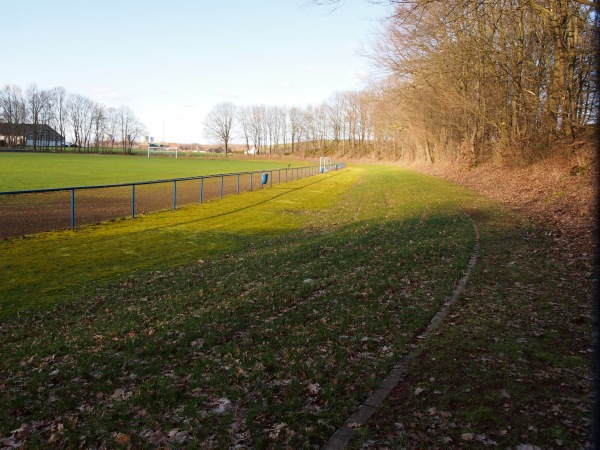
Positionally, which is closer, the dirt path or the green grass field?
the dirt path

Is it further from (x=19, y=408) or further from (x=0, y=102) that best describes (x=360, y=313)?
(x=0, y=102)

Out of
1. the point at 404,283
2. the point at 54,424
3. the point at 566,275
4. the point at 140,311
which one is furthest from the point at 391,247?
the point at 54,424

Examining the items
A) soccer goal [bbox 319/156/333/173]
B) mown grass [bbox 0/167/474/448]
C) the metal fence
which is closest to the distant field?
the metal fence

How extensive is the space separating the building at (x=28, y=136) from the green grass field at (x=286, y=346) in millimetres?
109848

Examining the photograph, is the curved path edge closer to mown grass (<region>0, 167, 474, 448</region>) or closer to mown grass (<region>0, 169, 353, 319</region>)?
mown grass (<region>0, 167, 474, 448</region>)

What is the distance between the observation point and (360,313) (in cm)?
683

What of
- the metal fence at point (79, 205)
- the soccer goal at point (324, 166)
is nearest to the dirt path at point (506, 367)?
the metal fence at point (79, 205)

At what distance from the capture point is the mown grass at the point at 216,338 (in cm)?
418

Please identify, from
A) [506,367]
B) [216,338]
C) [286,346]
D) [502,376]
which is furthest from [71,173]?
[502,376]

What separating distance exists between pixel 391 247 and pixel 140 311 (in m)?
6.52

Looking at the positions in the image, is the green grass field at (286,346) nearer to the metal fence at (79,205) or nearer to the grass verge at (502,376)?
the grass verge at (502,376)

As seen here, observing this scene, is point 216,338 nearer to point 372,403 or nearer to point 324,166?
point 372,403

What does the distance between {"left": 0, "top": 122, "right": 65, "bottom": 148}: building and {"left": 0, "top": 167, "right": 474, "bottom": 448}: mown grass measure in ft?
355

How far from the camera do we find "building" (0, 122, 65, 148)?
103438 mm
